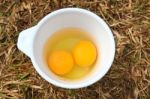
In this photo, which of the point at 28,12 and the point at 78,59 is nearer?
the point at 78,59

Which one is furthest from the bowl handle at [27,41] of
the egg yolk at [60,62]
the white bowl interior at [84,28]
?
the egg yolk at [60,62]

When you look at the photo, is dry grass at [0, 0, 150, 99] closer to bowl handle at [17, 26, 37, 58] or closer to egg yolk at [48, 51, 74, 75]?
egg yolk at [48, 51, 74, 75]

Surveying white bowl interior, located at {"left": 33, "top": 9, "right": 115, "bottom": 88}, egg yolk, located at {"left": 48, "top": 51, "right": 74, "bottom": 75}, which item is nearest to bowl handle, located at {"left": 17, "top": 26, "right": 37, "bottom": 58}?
white bowl interior, located at {"left": 33, "top": 9, "right": 115, "bottom": 88}

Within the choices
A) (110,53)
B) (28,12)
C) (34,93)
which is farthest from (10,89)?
(110,53)

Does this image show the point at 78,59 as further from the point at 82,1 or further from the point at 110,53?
the point at 82,1

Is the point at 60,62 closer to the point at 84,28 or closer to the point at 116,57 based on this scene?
the point at 84,28

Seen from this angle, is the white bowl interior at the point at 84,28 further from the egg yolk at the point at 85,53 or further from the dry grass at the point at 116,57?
the dry grass at the point at 116,57
